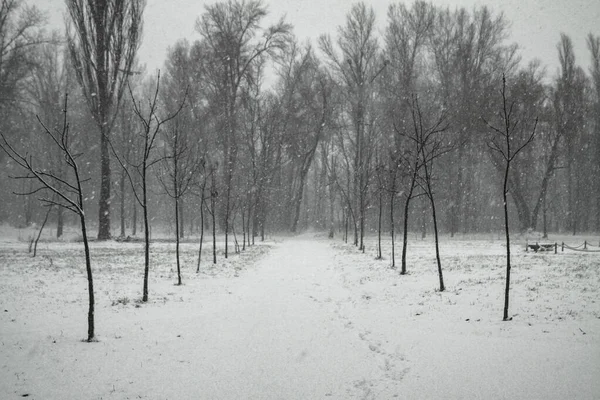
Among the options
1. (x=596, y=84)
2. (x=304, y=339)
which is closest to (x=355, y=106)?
(x=596, y=84)

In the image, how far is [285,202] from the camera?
39938 millimetres

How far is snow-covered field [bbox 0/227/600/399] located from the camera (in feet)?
14.2

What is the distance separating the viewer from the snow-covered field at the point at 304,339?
14.2ft

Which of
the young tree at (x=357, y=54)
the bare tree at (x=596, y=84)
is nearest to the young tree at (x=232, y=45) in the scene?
the young tree at (x=357, y=54)

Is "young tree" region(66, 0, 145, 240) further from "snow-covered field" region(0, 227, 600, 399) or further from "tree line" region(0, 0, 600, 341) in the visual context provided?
"snow-covered field" region(0, 227, 600, 399)

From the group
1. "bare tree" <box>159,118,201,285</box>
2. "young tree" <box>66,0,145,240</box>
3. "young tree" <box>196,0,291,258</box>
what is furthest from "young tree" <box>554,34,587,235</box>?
"young tree" <box>66,0,145,240</box>

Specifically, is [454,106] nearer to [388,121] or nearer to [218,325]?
[388,121]

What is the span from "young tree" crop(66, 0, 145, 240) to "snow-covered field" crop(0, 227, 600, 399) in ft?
41.7

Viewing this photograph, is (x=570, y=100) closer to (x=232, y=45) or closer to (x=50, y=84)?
(x=232, y=45)

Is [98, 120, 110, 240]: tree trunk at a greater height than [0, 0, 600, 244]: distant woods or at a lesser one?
lesser

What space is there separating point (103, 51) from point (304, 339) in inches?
858

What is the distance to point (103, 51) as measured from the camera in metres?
21.0

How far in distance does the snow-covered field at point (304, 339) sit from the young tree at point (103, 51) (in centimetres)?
1272

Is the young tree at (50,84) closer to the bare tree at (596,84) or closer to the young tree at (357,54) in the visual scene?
the young tree at (357,54)
